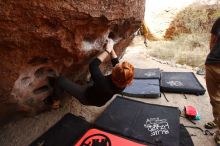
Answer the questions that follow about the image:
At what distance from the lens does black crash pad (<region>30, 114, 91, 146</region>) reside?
7.71ft

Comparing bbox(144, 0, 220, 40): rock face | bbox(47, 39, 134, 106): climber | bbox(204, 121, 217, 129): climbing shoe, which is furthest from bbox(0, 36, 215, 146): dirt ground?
bbox(144, 0, 220, 40): rock face

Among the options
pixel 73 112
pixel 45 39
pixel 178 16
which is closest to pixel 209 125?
pixel 73 112

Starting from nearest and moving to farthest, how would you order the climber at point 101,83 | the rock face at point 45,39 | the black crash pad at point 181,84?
1. the rock face at point 45,39
2. the climber at point 101,83
3. the black crash pad at point 181,84

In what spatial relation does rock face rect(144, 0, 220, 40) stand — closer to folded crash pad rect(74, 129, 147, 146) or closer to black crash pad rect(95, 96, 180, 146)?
black crash pad rect(95, 96, 180, 146)

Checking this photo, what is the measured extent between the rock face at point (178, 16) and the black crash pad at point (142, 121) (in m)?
4.59

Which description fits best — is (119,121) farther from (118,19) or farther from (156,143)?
(118,19)

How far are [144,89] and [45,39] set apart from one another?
2.16 metres

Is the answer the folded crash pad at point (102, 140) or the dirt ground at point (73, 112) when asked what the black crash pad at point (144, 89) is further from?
the folded crash pad at point (102, 140)

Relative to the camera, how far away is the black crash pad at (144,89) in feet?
11.4

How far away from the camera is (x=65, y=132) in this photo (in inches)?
98.5

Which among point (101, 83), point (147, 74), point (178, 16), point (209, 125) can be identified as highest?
point (178, 16)

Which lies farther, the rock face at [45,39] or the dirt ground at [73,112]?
the dirt ground at [73,112]

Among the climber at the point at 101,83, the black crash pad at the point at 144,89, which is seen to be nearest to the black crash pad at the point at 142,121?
the black crash pad at the point at 144,89

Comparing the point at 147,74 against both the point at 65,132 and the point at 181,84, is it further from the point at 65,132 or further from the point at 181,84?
the point at 65,132
